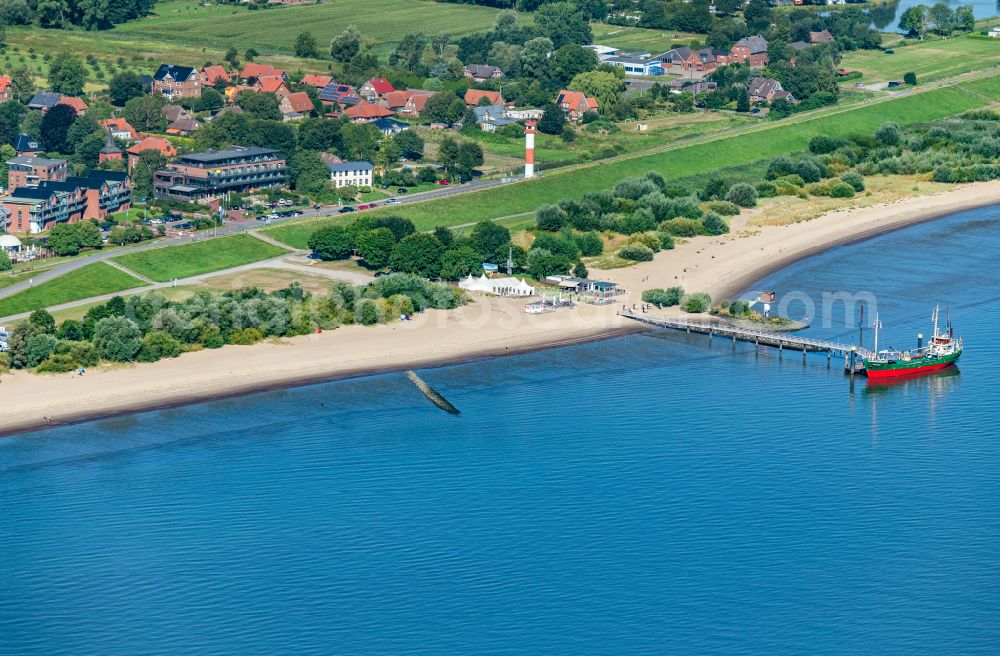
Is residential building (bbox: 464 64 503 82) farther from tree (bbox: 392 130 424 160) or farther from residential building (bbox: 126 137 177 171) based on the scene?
residential building (bbox: 126 137 177 171)

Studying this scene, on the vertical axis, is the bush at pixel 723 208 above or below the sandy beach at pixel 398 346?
above

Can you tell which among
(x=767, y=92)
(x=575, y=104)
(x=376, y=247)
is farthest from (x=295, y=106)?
(x=376, y=247)

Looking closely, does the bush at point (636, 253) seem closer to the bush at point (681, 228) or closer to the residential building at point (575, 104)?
the bush at point (681, 228)

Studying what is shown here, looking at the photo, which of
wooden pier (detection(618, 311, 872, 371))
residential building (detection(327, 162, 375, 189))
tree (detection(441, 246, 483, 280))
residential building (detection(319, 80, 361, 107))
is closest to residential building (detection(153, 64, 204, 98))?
residential building (detection(319, 80, 361, 107))

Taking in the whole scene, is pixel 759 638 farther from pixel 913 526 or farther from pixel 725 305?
pixel 725 305

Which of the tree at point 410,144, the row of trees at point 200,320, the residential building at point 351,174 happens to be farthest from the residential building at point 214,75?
the row of trees at point 200,320

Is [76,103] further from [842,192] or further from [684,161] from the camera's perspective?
[842,192]
